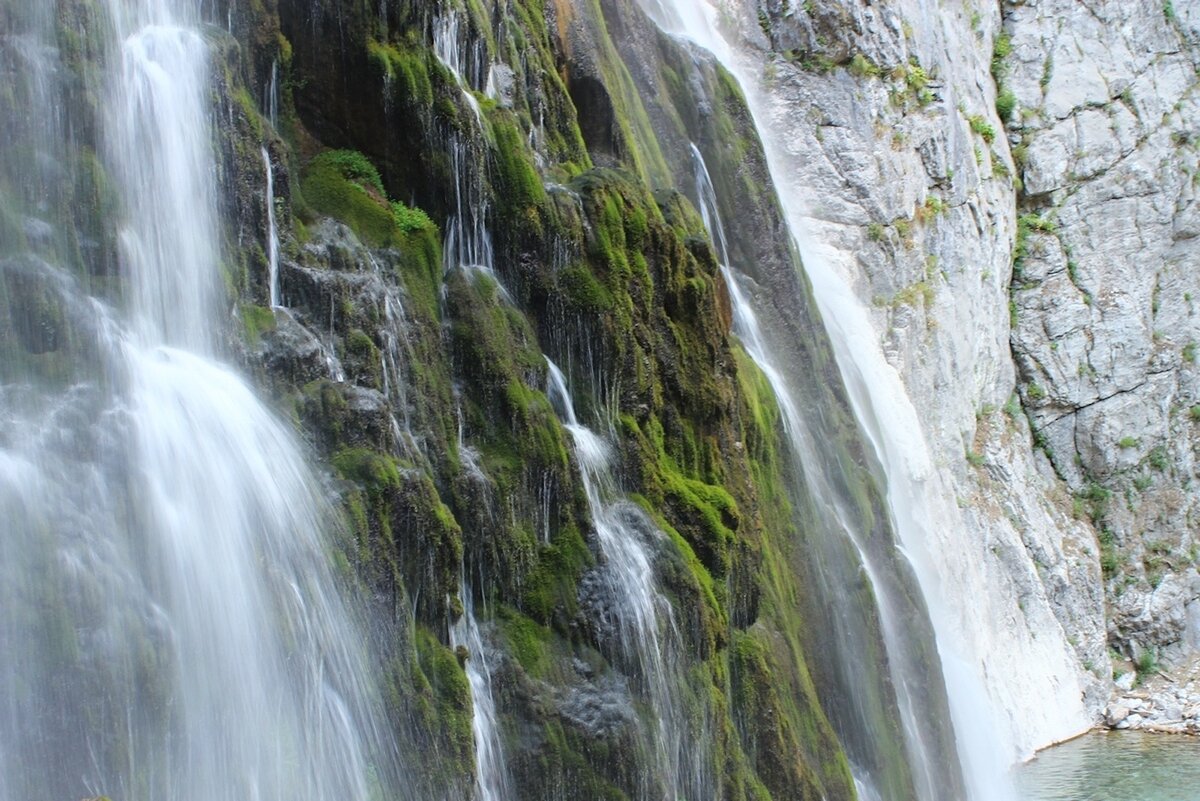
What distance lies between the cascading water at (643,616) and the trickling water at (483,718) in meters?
1.17

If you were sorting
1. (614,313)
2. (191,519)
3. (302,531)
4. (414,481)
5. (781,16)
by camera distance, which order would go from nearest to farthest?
(191,519), (302,531), (414,481), (614,313), (781,16)

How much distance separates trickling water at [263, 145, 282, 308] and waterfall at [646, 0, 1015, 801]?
11172 millimetres

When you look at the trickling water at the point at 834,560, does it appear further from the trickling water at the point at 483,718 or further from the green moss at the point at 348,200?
the trickling water at the point at 483,718

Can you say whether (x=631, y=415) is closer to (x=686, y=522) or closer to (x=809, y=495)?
(x=686, y=522)

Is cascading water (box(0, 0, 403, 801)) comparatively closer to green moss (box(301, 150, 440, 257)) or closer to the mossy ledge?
the mossy ledge

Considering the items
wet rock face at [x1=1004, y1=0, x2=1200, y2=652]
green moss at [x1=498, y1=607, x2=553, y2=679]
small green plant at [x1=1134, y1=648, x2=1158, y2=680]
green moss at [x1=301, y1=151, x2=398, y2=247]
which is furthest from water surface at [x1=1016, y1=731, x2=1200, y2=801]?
green moss at [x1=301, y1=151, x2=398, y2=247]

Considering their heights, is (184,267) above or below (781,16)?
below

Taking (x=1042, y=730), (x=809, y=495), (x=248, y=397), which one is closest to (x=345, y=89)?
(x=248, y=397)

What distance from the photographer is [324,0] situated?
9648 millimetres

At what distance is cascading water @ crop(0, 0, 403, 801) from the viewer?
248 inches

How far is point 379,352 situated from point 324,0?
2892mm

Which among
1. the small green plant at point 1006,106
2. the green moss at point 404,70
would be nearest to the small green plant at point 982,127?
the small green plant at point 1006,106

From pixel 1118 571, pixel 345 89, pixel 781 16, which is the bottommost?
pixel 1118 571

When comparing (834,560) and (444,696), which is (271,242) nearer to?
(444,696)
